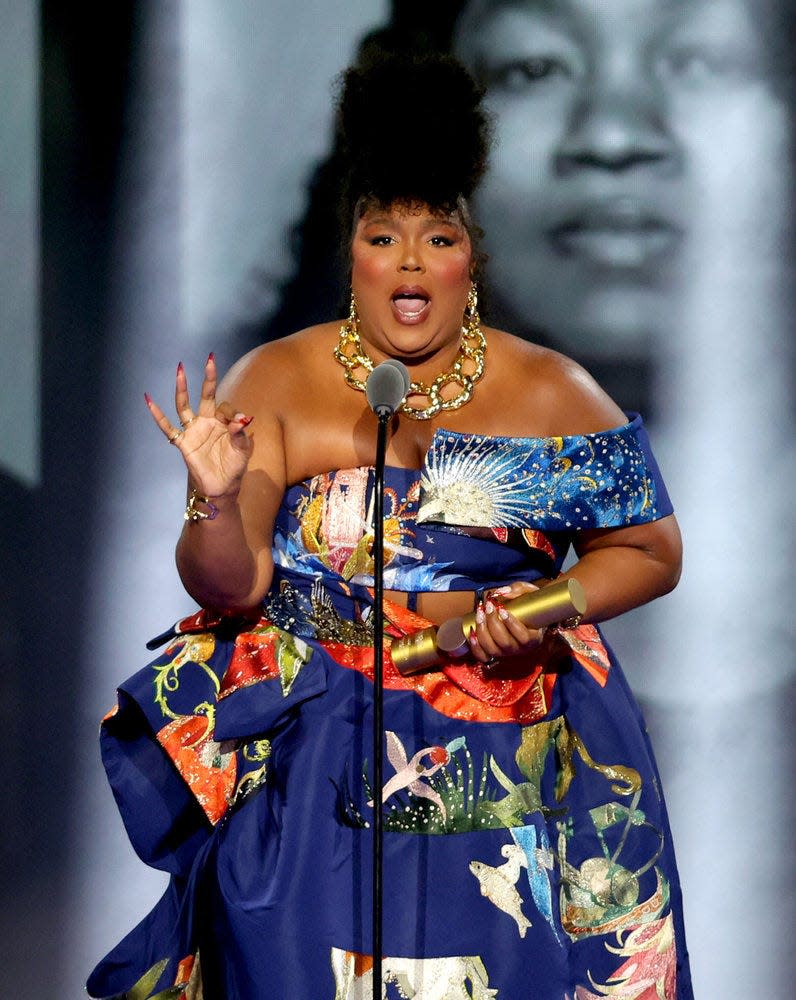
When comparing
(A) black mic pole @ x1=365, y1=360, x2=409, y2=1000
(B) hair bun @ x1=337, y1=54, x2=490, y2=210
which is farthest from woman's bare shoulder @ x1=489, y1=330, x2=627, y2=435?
(A) black mic pole @ x1=365, y1=360, x2=409, y2=1000

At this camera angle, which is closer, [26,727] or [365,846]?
[365,846]

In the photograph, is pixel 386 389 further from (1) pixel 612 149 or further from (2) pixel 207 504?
(1) pixel 612 149

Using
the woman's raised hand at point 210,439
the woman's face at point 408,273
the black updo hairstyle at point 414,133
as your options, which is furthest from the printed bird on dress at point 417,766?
the black updo hairstyle at point 414,133

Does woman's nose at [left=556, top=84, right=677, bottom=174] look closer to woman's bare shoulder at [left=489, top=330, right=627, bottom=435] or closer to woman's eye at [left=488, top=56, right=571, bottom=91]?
woman's eye at [left=488, top=56, right=571, bottom=91]

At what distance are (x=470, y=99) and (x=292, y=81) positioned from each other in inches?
26.6

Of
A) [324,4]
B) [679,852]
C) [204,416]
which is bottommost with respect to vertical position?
[679,852]

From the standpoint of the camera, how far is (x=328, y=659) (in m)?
1.87

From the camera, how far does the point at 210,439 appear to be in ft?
5.45

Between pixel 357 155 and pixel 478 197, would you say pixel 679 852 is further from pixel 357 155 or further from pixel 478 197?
pixel 357 155

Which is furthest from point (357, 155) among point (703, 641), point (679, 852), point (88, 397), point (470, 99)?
point (679, 852)

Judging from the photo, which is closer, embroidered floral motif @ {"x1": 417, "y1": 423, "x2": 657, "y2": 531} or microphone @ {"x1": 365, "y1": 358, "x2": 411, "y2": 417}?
microphone @ {"x1": 365, "y1": 358, "x2": 411, "y2": 417}

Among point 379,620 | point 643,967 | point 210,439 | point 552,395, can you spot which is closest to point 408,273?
point 552,395

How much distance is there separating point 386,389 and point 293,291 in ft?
3.66

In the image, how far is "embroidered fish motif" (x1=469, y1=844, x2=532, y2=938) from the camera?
1769mm
